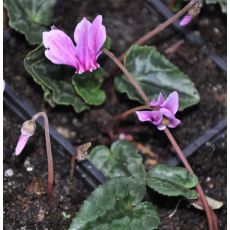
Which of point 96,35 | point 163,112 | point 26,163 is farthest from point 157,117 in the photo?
point 26,163

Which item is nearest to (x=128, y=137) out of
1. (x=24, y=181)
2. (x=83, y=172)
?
(x=83, y=172)

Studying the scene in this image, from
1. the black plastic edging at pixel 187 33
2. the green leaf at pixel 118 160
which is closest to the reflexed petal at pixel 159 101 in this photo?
the green leaf at pixel 118 160

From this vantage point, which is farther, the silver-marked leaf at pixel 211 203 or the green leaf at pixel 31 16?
the green leaf at pixel 31 16

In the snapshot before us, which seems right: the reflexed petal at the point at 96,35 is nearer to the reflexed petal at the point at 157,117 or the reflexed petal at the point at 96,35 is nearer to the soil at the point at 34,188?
the reflexed petal at the point at 157,117

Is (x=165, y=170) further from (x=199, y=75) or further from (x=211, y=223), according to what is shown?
(x=199, y=75)

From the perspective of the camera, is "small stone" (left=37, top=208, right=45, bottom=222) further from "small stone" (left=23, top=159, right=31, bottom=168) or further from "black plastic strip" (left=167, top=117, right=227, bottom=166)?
"black plastic strip" (left=167, top=117, right=227, bottom=166)

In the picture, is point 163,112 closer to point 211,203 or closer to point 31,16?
point 211,203
